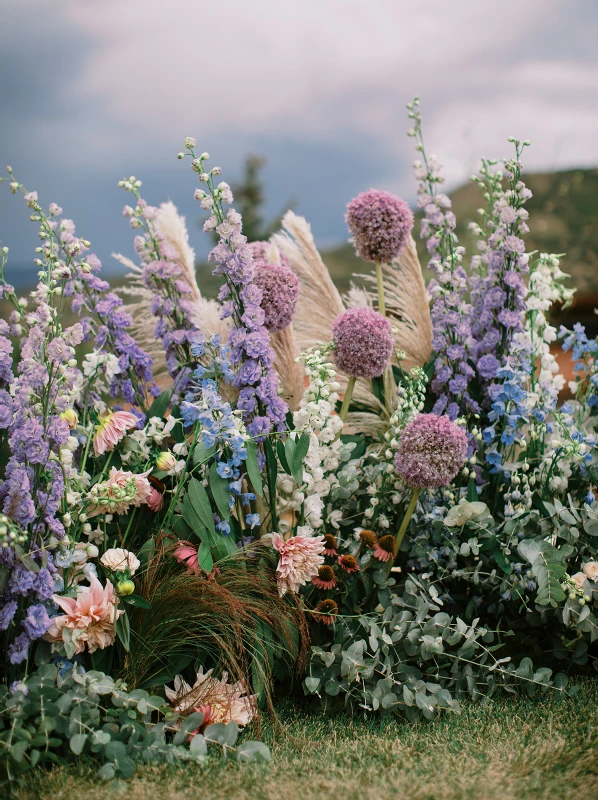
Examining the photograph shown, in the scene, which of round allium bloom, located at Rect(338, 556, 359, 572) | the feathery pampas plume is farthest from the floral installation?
the feathery pampas plume

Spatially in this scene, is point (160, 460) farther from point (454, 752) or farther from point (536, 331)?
point (536, 331)

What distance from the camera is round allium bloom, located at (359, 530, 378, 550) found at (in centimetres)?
192

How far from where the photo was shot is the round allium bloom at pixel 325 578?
186 cm

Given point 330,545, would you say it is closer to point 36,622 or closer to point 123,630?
point 123,630

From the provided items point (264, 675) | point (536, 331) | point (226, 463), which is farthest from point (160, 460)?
point (536, 331)

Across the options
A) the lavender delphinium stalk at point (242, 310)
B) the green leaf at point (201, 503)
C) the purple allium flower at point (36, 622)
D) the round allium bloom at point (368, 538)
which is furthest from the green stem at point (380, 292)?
the purple allium flower at point (36, 622)

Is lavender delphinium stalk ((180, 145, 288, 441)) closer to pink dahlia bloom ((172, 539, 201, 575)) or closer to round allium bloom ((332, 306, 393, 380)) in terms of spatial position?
round allium bloom ((332, 306, 393, 380))

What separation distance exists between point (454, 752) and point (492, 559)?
62 centimetres

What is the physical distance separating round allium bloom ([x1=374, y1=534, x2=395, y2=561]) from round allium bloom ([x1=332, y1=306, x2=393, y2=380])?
47 cm

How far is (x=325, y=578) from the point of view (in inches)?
73.5

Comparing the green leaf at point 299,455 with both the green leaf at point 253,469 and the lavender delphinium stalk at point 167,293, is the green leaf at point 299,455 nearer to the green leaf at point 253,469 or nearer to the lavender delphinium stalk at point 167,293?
the green leaf at point 253,469

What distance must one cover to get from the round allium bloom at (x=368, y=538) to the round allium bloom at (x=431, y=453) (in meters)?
0.18

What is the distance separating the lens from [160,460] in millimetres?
1917

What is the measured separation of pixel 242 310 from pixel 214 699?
3.26 feet
